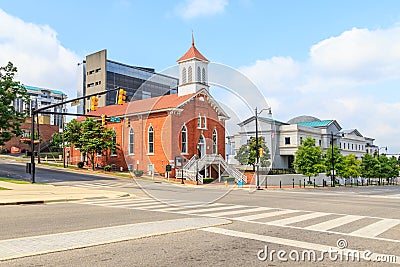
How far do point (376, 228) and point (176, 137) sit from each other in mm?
37599

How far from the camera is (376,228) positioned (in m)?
11.5

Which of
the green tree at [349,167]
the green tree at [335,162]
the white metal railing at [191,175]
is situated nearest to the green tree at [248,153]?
the white metal railing at [191,175]

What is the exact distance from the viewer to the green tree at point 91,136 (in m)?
52.6

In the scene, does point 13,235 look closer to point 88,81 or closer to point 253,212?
point 253,212

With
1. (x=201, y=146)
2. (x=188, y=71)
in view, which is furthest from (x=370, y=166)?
(x=188, y=71)

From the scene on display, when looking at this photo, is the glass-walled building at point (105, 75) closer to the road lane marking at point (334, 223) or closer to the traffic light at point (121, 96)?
the traffic light at point (121, 96)

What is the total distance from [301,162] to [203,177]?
16.0 m

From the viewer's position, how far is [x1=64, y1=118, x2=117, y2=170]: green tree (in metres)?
52.6

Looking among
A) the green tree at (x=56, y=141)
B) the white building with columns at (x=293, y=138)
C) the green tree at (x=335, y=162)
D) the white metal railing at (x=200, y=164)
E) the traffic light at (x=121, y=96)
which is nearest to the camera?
the traffic light at (x=121, y=96)

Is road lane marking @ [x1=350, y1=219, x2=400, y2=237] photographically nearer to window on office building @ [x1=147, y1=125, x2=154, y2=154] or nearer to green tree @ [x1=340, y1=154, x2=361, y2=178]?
window on office building @ [x1=147, y1=125, x2=154, y2=154]

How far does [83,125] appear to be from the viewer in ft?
180

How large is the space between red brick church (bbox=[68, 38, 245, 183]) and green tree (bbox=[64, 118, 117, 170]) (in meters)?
1.90

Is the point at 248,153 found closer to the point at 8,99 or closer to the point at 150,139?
the point at 150,139

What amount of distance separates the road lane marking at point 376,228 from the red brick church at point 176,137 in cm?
3025
